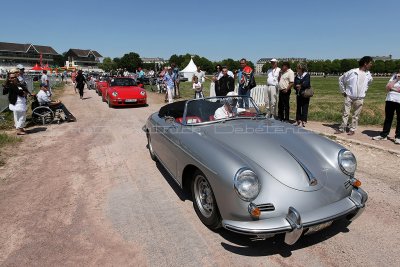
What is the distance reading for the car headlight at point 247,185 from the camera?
2771mm

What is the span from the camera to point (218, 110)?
466 cm

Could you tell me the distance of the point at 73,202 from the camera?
166 inches

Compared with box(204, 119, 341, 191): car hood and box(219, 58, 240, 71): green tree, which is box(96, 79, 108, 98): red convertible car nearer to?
box(219, 58, 240, 71): green tree

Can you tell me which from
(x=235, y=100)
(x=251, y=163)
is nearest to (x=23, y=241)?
(x=251, y=163)

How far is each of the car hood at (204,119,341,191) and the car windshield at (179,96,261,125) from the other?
29 cm

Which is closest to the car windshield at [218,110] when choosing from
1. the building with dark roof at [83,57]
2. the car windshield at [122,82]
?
the car windshield at [122,82]

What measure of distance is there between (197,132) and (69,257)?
6.89 feet

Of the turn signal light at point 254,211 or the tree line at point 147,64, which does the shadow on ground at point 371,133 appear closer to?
the turn signal light at point 254,211

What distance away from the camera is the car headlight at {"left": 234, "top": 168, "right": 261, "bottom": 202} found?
2771mm

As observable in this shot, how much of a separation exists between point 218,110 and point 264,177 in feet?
6.39

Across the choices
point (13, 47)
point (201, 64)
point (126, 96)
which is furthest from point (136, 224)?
point (13, 47)

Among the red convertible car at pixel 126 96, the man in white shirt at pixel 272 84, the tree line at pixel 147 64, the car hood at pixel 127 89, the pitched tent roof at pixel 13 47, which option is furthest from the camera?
the tree line at pixel 147 64

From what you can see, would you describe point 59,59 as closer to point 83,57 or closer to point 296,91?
point 83,57

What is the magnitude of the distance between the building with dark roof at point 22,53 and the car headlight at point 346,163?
128 metres
